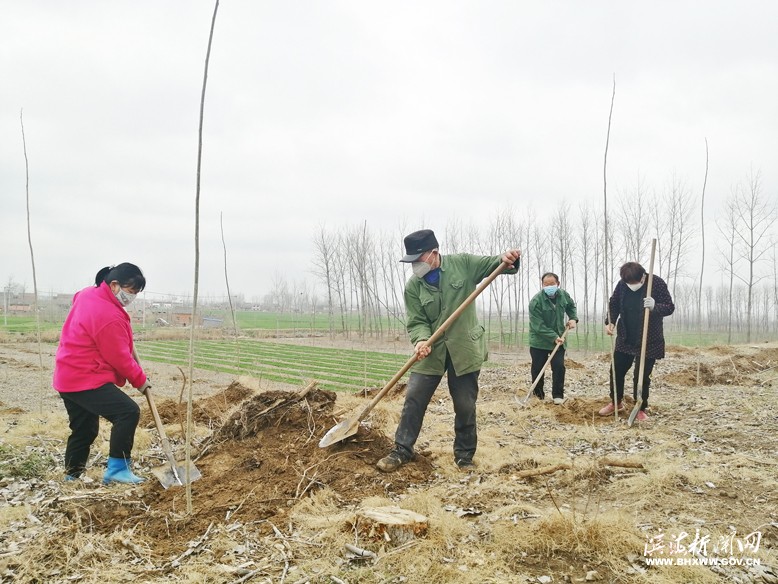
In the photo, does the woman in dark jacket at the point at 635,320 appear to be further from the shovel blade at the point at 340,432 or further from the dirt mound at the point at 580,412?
the shovel blade at the point at 340,432

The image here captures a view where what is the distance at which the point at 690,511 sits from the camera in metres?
3.07

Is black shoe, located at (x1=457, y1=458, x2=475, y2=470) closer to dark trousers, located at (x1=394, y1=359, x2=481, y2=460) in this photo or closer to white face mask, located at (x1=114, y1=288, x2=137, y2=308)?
dark trousers, located at (x1=394, y1=359, x2=481, y2=460)

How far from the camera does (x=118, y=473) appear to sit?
404 cm

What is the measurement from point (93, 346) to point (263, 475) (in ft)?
5.58

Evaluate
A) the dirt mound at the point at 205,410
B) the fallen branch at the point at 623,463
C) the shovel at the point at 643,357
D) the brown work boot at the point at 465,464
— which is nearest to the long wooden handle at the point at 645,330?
the shovel at the point at 643,357

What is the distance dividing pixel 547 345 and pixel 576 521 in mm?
4703

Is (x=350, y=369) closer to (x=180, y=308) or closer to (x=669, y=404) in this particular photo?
(x=669, y=404)

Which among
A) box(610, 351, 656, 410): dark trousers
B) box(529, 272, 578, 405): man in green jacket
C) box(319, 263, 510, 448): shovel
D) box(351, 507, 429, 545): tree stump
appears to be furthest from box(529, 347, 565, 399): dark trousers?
box(351, 507, 429, 545): tree stump

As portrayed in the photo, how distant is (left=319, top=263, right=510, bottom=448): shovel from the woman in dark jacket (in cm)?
267

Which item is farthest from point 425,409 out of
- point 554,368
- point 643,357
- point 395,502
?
point 554,368

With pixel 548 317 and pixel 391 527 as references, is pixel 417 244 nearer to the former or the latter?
pixel 391 527

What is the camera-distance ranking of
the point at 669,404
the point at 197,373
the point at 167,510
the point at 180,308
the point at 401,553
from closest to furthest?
the point at 401,553
the point at 167,510
the point at 669,404
the point at 197,373
the point at 180,308

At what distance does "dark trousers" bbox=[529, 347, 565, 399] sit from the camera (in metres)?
7.18

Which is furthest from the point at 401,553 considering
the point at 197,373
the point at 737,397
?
the point at 197,373
